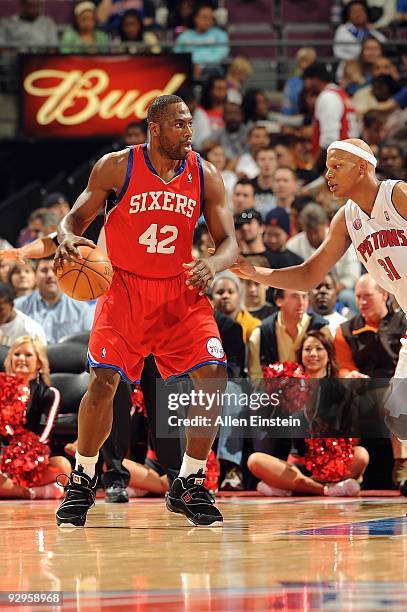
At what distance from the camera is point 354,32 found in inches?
571

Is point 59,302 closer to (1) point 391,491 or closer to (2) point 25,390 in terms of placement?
(2) point 25,390

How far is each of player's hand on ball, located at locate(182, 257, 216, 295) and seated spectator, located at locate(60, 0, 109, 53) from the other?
9.32m

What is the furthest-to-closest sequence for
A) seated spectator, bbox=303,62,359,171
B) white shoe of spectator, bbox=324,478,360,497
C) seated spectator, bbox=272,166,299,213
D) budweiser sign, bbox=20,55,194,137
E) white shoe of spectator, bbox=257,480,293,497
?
budweiser sign, bbox=20,55,194,137
seated spectator, bbox=303,62,359,171
seated spectator, bbox=272,166,299,213
white shoe of spectator, bbox=257,480,293,497
white shoe of spectator, bbox=324,478,360,497

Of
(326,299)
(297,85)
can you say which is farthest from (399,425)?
(297,85)

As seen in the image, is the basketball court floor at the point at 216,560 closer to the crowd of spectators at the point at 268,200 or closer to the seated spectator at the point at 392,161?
the crowd of spectators at the point at 268,200

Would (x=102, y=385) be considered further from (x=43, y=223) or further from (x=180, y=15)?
(x=180, y=15)

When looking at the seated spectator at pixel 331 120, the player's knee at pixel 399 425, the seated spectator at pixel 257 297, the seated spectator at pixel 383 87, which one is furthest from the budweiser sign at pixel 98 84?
the player's knee at pixel 399 425

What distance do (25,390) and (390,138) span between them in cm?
550

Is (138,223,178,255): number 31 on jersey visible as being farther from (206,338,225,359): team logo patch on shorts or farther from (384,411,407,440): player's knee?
(384,411,407,440): player's knee

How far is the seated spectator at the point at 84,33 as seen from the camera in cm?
1449

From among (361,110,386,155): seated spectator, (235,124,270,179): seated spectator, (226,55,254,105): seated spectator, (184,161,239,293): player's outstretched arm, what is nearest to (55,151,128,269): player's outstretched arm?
(184,161,239,293): player's outstretched arm

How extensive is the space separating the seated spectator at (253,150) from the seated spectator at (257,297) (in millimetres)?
3054

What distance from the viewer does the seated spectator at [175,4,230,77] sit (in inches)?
572

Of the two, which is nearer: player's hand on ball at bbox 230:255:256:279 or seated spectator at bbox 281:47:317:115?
player's hand on ball at bbox 230:255:256:279
